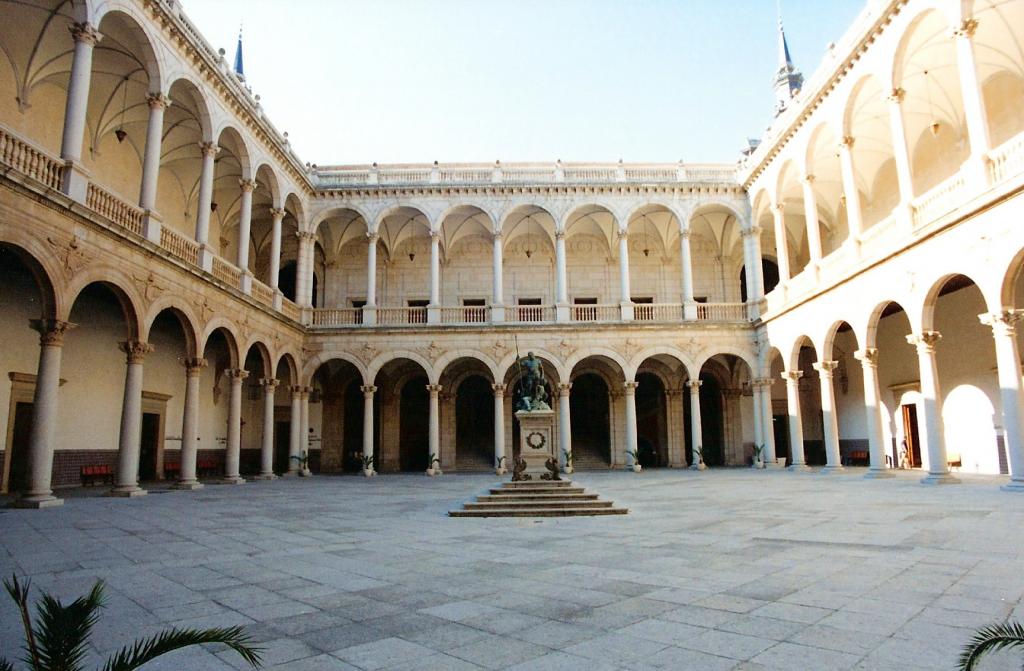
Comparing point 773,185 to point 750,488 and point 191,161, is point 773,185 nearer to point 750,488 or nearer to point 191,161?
point 750,488

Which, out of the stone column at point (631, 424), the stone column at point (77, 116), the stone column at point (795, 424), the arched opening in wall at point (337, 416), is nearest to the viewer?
the stone column at point (77, 116)

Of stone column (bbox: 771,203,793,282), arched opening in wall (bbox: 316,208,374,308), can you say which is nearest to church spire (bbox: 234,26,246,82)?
arched opening in wall (bbox: 316,208,374,308)

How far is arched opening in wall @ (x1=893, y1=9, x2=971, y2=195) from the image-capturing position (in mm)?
14914

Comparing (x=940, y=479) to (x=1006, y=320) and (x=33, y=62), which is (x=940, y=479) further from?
(x=33, y=62)

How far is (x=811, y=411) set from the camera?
1043 inches

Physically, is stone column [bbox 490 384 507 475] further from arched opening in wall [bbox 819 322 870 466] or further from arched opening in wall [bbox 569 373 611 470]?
arched opening in wall [bbox 819 322 870 466]

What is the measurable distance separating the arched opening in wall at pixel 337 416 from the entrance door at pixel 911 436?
19994 millimetres

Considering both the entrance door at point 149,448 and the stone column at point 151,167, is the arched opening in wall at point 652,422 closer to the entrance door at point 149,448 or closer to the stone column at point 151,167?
the entrance door at point 149,448

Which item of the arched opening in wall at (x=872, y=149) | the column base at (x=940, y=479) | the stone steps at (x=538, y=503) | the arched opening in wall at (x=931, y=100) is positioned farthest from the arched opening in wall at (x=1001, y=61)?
the stone steps at (x=538, y=503)

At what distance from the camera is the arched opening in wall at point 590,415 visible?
86.0ft

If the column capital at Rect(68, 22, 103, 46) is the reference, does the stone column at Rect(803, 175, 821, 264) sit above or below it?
below

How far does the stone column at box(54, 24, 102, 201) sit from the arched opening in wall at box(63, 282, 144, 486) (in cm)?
415

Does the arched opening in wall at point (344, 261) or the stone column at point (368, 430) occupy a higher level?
the arched opening in wall at point (344, 261)

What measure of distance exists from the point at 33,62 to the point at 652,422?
932 inches
